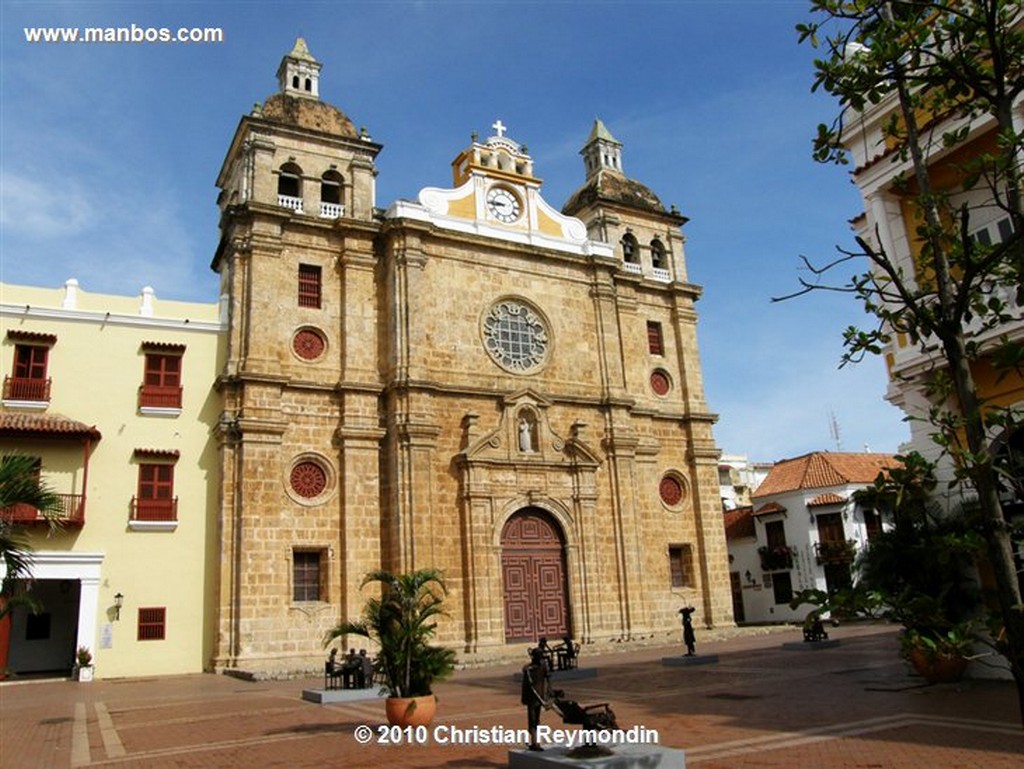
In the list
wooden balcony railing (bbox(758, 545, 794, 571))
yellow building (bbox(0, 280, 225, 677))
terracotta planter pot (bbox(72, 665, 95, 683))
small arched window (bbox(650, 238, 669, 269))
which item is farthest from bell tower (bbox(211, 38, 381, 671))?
wooden balcony railing (bbox(758, 545, 794, 571))

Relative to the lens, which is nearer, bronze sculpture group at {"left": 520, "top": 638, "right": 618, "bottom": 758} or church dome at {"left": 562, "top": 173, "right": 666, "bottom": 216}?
bronze sculpture group at {"left": 520, "top": 638, "right": 618, "bottom": 758}

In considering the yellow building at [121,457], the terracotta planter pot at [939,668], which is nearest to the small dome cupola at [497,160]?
the yellow building at [121,457]

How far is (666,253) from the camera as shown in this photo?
3359cm

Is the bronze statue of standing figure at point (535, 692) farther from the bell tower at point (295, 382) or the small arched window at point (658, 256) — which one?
the small arched window at point (658, 256)

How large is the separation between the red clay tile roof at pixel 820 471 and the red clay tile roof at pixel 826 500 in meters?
0.65

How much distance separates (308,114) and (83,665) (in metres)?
18.2

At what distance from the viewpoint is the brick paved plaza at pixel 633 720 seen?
28.8ft

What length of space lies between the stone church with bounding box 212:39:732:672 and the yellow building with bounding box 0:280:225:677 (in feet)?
3.75

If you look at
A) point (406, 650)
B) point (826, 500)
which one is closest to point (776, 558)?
point (826, 500)

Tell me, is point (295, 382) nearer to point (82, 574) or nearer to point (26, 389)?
point (26, 389)

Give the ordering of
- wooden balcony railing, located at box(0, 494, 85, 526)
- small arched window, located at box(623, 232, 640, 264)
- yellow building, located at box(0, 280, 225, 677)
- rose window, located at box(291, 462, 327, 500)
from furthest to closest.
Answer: small arched window, located at box(623, 232, 640, 264)
rose window, located at box(291, 462, 327, 500)
yellow building, located at box(0, 280, 225, 677)
wooden balcony railing, located at box(0, 494, 85, 526)

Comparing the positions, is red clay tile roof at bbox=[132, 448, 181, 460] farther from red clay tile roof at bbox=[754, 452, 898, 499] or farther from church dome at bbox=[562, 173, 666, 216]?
red clay tile roof at bbox=[754, 452, 898, 499]

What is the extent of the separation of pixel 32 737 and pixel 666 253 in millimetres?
27631

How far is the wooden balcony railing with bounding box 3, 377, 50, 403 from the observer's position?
21703 mm
